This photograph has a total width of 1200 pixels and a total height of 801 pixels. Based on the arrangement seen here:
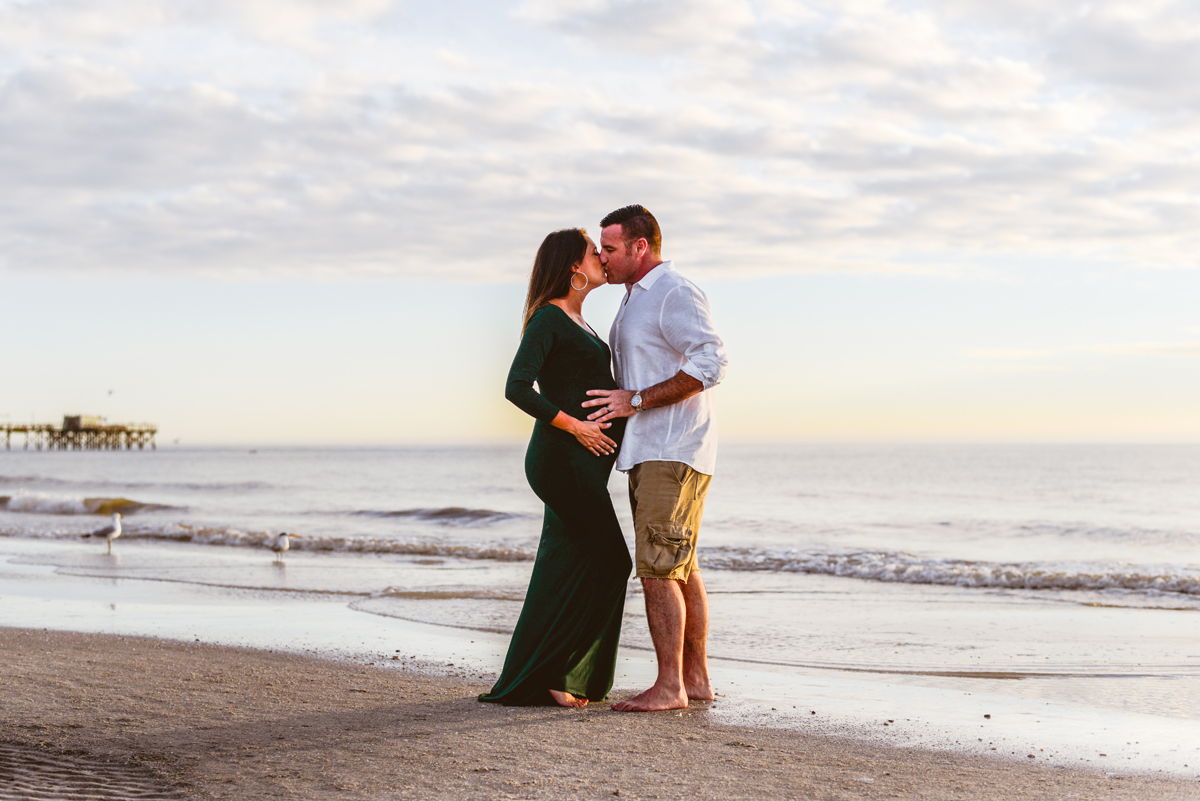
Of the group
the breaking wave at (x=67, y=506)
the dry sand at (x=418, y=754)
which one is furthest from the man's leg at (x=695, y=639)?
the breaking wave at (x=67, y=506)

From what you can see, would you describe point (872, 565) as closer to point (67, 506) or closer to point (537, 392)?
point (537, 392)

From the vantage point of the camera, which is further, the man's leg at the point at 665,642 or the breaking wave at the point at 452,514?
the breaking wave at the point at 452,514

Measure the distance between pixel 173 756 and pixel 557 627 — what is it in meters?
1.60

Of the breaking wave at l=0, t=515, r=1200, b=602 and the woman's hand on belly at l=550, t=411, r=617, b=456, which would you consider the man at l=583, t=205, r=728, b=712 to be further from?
the breaking wave at l=0, t=515, r=1200, b=602

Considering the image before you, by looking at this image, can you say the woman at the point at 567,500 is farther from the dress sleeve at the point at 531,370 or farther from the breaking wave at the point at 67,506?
the breaking wave at the point at 67,506

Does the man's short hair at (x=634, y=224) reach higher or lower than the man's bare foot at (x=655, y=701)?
higher

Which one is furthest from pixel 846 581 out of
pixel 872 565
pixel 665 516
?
pixel 665 516

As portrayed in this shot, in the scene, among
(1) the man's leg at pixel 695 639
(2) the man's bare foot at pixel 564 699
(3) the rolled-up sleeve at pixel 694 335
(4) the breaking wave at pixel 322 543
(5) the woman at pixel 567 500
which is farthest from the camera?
(4) the breaking wave at pixel 322 543

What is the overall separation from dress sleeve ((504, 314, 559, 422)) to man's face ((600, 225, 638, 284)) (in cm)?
40

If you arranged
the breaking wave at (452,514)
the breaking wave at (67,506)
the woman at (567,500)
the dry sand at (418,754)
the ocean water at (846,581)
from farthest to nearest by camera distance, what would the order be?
the breaking wave at (452,514) → the breaking wave at (67,506) → the ocean water at (846,581) → the woman at (567,500) → the dry sand at (418,754)

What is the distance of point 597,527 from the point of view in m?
4.34

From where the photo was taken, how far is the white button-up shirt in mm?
4133

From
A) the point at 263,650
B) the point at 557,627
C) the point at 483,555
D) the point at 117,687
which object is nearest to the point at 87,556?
the point at 483,555

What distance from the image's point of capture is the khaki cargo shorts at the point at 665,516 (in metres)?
4.16
